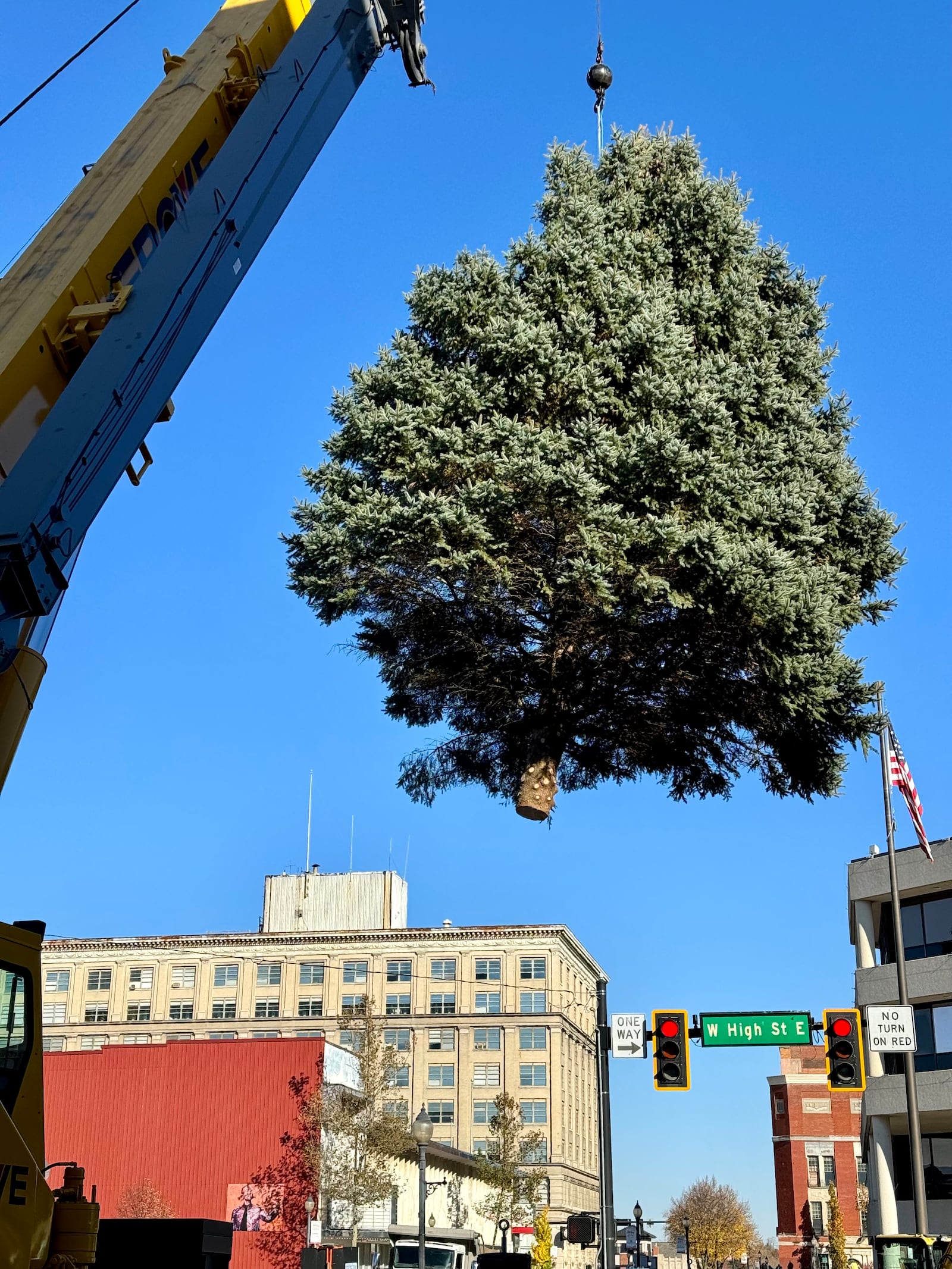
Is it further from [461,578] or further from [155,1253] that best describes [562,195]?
[155,1253]

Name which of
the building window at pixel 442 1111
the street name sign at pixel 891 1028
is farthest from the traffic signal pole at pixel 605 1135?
the building window at pixel 442 1111

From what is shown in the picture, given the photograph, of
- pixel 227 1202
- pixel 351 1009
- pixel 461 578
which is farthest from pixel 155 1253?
pixel 351 1009

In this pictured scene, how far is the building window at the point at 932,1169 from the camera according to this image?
134ft

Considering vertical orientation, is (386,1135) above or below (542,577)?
above

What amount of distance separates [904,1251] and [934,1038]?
11.2 metres

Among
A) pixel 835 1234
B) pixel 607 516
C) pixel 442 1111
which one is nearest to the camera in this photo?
pixel 607 516

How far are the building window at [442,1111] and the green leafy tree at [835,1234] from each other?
93.9 ft

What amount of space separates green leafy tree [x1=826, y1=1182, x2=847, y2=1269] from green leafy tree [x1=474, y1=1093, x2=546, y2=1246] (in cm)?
1788

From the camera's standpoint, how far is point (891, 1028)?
73.9ft

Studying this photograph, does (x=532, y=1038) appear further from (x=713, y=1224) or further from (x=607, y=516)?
(x=607, y=516)

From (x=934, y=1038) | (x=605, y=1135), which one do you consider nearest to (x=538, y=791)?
(x=605, y=1135)

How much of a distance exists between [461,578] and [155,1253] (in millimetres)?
8933

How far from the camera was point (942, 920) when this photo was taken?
41469mm

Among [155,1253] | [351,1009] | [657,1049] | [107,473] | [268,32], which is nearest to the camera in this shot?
[107,473]
